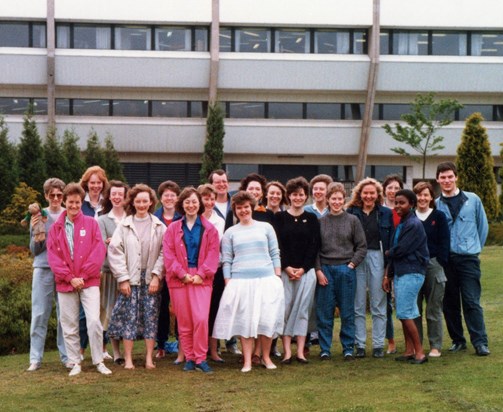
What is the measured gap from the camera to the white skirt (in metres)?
9.05

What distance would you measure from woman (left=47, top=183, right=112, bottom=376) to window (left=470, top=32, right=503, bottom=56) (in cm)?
3189

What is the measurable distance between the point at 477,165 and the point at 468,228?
67.4 ft

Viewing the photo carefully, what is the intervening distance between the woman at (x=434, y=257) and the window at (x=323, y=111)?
2899 centimetres

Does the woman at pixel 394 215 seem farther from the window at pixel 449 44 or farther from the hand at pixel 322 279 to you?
the window at pixel 449 44

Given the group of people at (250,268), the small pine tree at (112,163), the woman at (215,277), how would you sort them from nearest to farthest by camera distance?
the group of people at (250,268) < the woman at (215,277) < the small pine tree at (112,163)

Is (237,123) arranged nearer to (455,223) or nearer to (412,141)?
(412,141)

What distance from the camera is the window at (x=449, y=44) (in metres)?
37.8

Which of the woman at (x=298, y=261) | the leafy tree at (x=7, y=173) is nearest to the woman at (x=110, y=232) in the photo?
the woman at (x=298, y=261)

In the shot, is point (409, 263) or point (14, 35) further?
point (14, 35)

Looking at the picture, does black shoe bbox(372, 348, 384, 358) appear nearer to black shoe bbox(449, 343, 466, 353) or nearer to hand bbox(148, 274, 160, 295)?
black shoe bbox(449, 343, 466, 353)

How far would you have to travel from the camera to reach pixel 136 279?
30.2 feet

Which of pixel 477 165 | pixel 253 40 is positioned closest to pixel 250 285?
pixel 477 165

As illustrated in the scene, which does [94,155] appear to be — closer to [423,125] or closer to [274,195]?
[423,125]

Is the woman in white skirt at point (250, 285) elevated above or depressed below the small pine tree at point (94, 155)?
below
